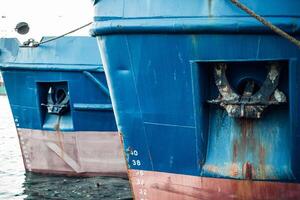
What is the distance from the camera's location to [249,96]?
4.86 meters

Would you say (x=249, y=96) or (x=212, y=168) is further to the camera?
(x=212, y=168)

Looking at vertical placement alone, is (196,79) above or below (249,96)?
above

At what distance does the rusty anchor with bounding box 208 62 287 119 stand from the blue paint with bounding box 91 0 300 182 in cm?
7

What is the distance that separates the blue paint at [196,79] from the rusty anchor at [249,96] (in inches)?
2.7

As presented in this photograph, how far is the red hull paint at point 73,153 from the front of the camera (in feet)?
28.5

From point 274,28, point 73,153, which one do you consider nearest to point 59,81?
point 73,153

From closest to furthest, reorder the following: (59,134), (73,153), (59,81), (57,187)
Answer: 1. (57,187)
2. (59,81)
3. (73,153)
4. (59,134)

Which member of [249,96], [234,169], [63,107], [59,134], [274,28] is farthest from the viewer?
[59,134]

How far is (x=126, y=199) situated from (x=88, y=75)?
6.46 ft

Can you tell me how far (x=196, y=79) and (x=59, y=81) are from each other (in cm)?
436

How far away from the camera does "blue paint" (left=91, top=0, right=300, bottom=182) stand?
4625mm

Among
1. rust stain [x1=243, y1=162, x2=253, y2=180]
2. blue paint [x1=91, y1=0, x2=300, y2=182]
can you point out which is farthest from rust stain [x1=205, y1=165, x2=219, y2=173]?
rust stain [x1=243, y1=162, x2=253, y2=180]

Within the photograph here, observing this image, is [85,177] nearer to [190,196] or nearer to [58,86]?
[58,86]

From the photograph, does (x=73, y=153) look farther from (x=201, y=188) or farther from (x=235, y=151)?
(x=235, y=151)
